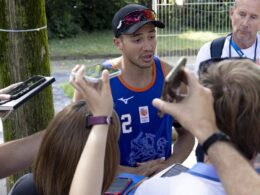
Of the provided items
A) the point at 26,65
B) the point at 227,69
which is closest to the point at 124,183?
the point at 227,69

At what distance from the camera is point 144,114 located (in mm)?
2855

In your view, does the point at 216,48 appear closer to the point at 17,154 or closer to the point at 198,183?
the point at 17,154

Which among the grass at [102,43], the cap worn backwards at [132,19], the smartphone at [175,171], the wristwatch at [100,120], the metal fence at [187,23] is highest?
the cap worn backwards at [132,19]

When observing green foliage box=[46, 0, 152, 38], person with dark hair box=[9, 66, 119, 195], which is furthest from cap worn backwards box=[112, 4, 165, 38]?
green foliage box=[46, 0, 152, 38]

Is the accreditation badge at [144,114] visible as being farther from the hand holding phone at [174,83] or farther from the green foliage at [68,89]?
the green foliage at [68,89]

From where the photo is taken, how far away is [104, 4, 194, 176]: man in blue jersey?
111 inches

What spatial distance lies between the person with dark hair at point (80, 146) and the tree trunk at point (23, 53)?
1.61m

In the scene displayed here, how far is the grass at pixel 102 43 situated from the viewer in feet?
42.5

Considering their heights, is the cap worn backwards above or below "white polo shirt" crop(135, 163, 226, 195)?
above

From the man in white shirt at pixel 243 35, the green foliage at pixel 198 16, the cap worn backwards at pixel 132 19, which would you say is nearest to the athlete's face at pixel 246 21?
the man in white shirt at pixel 243 35

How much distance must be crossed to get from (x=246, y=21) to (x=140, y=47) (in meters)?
0.77

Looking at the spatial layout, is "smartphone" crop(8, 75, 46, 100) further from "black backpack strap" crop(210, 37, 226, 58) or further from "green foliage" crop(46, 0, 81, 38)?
"green foliage" crop(46, 0, 81, 38)

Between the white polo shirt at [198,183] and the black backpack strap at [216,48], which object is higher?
the black backpack strap at [216,48]

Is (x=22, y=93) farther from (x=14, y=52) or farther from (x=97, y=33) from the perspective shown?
(x=97, y=33)
